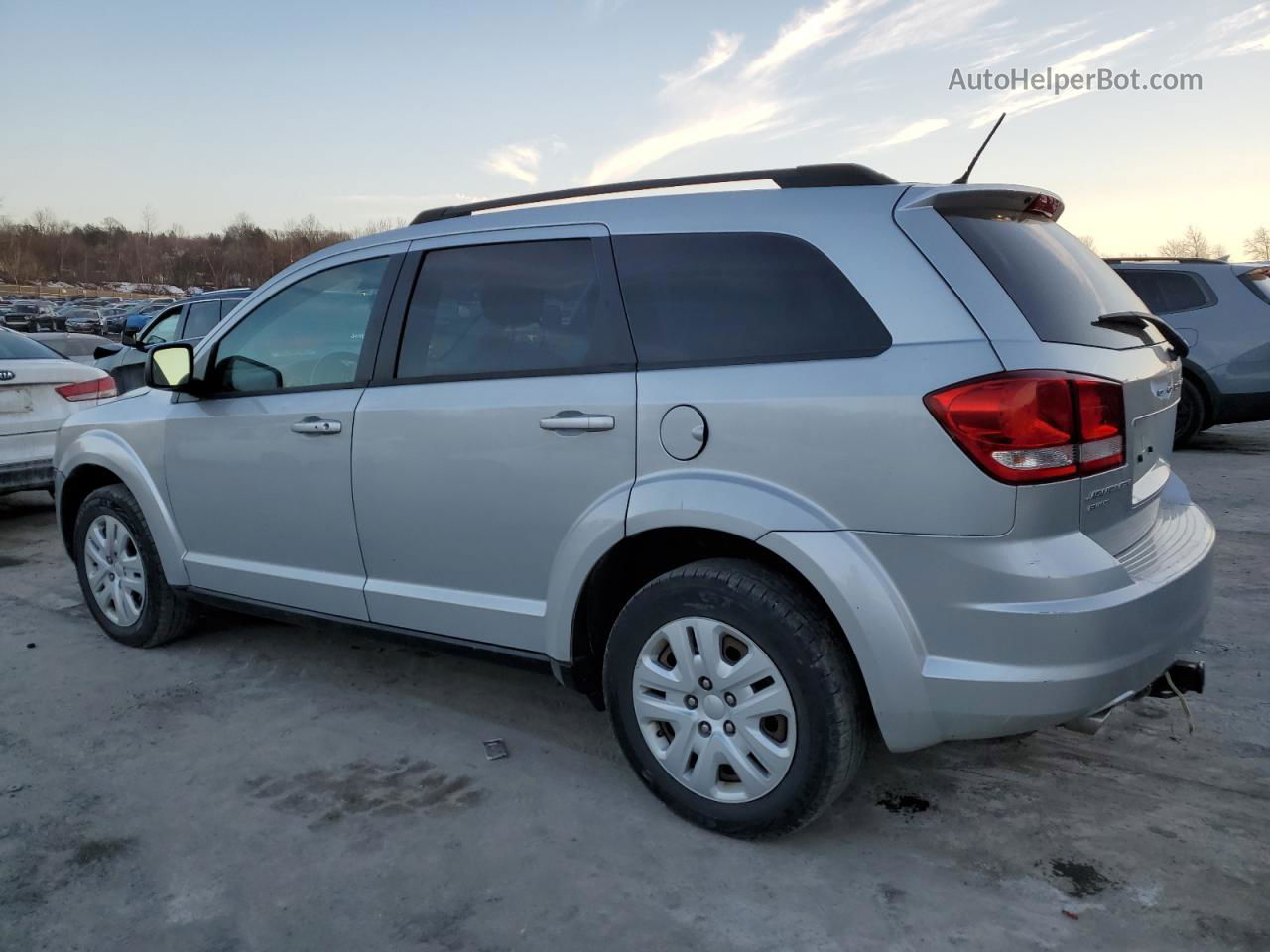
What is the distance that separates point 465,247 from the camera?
11.2 feet

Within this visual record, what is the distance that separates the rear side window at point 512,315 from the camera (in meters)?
3.02

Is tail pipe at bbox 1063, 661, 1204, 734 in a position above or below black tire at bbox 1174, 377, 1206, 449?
above

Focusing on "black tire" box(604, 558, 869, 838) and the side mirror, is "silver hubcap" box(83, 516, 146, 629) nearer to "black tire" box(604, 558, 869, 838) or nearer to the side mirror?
the side mirror

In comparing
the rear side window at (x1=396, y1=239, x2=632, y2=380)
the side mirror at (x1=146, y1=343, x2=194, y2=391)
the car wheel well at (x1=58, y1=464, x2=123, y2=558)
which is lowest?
the car wheel well at (x1=58, y1=464, x2=123, y2=558)

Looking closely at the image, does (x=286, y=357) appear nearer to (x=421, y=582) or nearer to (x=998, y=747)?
(x=421, y=582)

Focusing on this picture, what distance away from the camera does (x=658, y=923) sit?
2457mm

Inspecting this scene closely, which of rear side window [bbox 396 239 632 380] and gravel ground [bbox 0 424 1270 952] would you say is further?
rear side window [bbox 396 239 632 380]

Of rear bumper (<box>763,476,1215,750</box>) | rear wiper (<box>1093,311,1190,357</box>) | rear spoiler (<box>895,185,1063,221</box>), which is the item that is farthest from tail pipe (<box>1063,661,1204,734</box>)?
rear spoiler (<box>895,185,1063,221</box>)

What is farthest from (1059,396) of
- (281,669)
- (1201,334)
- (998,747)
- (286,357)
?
(1201,334)

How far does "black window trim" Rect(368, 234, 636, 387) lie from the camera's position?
298cm

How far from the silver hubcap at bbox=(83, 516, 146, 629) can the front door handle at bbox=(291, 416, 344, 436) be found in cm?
139

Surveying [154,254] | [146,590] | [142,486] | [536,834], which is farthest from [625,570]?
[154,254]

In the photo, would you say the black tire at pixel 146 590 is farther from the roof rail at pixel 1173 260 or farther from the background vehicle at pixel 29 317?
the background vehicle at pixel 29 317

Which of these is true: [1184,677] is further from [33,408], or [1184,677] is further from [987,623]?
[33,408]
